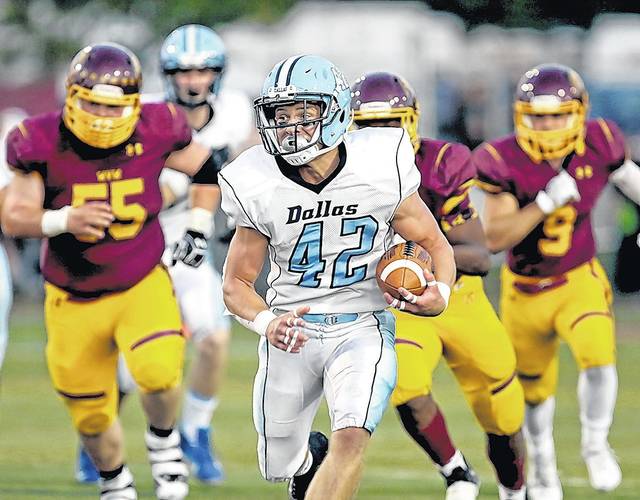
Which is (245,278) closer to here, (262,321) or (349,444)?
(262,321)

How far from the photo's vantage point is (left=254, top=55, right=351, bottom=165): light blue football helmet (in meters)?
5.26

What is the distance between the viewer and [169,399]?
655 cm

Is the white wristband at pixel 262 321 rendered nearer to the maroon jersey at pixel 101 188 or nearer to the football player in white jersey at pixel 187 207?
the maroon jersey at pixel 101 188

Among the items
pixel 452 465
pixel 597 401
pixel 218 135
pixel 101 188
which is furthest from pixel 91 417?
pixel 597 401

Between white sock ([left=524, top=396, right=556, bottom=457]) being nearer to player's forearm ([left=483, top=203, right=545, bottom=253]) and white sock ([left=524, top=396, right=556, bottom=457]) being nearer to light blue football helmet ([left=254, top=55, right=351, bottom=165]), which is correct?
player's forearm ([left=483, top=203, right=545, bottom=253])

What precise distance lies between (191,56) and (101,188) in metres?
1.42

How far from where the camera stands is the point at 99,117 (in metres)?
6.40

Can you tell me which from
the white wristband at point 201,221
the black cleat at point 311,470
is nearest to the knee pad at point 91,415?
the white wristband at point 201,221

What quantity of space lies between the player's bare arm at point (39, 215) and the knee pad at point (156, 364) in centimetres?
50

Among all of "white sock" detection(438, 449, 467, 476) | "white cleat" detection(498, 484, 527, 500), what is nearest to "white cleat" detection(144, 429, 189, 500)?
"white sock" detection(438, 449, 467, 476)

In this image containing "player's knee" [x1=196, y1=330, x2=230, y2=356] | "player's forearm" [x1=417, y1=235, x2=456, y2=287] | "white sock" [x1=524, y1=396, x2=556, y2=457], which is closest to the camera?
"player's forearm" [x1=417, y1=235, x2=456, y2=287]

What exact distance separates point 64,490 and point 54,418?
9.29 ft

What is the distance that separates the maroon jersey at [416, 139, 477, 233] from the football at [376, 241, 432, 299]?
879mm

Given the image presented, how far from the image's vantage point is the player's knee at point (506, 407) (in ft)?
20.7
